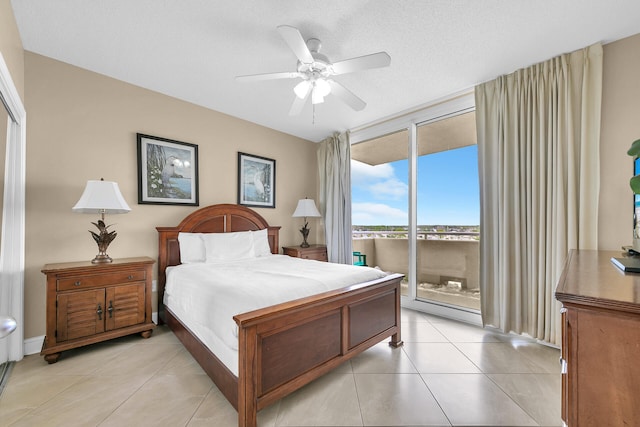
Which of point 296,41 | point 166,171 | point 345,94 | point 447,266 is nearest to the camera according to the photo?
point 296,41

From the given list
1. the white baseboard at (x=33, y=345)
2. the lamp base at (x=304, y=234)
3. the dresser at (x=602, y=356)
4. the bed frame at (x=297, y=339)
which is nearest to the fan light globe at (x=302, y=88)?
the bed frame at (x=297, y=339)

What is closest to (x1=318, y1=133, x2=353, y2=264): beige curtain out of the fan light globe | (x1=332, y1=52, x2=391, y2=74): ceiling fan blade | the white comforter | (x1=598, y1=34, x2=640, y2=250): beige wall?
the white comforter

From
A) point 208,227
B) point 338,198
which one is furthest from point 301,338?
point 338,198

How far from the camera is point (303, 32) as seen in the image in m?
2.10

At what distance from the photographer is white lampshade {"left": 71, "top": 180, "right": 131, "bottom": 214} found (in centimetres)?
230

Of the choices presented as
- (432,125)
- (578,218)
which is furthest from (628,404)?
(432,125)

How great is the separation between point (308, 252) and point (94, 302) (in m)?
2.55

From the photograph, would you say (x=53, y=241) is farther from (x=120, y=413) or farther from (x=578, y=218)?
(x=578, y=218)

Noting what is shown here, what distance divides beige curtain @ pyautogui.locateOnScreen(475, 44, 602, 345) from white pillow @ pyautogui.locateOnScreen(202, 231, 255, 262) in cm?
269

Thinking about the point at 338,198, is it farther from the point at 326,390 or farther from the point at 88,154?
the point at 88,154

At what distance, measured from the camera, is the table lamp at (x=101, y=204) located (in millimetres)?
2311

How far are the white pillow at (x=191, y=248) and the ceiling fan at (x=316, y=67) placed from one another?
1821 mm

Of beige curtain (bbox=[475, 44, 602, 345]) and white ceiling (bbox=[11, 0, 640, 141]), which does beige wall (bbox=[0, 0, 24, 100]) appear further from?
beige curtain (bbox=[475, 44, 602, 345])

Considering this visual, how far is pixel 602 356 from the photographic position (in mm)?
731
